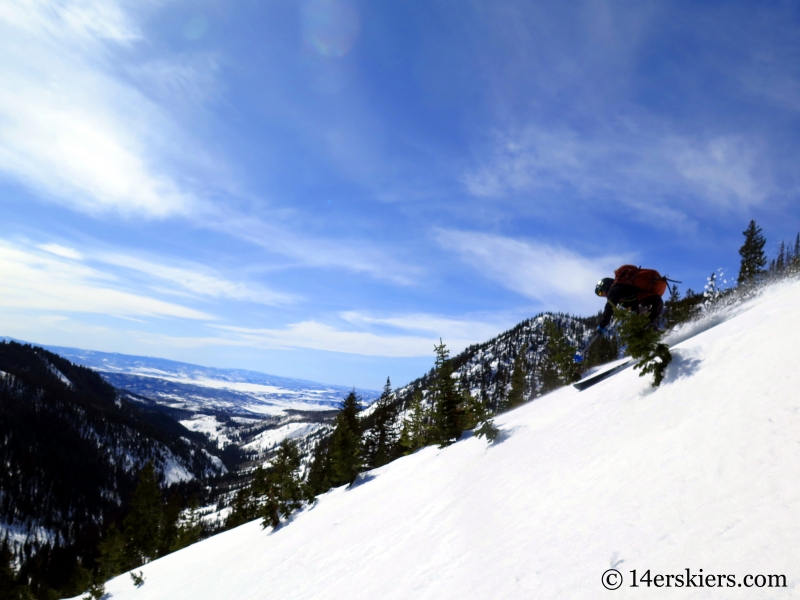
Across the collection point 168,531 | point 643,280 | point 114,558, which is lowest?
point 114,558

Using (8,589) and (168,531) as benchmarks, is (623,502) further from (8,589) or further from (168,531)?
(8,589)

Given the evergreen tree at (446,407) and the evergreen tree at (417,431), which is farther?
the evergreen tree at (417,431)

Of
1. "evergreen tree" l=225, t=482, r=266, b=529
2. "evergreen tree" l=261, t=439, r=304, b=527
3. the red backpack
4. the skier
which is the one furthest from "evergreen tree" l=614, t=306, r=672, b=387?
"evergreen tree" l=225, t=482, r=266, b=529

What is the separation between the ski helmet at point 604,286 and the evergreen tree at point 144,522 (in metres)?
64.4

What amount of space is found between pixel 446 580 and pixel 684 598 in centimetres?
374

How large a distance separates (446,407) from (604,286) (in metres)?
12.3

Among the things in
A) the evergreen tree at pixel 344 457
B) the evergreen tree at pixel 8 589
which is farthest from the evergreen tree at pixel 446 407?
the evergreen tree at pixel 8 589

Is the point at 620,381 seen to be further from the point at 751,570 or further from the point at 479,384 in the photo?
the point at 479,384

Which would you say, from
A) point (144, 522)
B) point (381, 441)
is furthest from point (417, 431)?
point (144, 522)

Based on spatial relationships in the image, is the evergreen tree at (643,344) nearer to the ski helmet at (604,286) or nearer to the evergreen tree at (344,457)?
the ski helmet at (604,286)

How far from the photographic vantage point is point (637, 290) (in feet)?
38.7

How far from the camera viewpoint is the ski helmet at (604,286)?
1221cm

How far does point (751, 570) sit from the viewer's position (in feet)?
11.7

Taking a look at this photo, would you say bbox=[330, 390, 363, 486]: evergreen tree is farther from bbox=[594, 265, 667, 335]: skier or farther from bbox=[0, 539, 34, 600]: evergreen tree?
bbox=[0, 539, 34, 600]: evergreen tree
